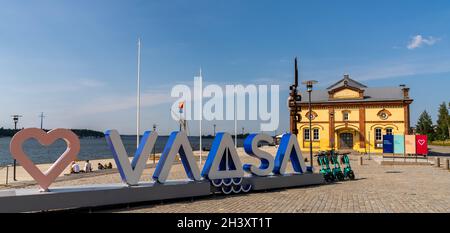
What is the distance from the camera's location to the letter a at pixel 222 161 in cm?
1390

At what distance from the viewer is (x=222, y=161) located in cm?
1447

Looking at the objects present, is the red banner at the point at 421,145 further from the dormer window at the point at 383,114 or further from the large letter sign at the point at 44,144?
the large letter sign at the point at 44,144

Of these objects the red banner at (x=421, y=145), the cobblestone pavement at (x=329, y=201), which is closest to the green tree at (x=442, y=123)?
the red banner at (x=421, y=145)

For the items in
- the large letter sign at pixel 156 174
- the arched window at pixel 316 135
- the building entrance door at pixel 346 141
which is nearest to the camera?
the large letter sign at pixel 156 174

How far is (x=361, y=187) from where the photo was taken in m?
16.8

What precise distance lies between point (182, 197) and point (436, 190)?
11.2 metres

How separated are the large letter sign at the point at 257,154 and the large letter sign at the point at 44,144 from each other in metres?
6.83

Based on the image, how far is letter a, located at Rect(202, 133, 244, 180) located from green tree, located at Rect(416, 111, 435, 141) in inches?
4066

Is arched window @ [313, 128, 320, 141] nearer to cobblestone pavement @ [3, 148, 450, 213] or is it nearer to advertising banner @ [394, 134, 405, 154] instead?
advertising banner @ [394, 134, 405, 154]

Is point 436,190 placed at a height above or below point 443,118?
below

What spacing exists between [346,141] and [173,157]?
40820mm

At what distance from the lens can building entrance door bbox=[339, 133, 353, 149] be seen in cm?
4899
